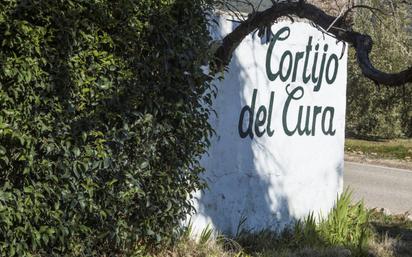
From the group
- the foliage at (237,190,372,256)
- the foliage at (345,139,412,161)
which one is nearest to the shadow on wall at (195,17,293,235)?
the foliage at (237,190,372,256)

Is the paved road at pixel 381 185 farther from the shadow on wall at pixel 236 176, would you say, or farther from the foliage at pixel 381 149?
the shadow on wall at pixel 236 176

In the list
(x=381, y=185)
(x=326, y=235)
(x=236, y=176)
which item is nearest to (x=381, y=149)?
(x=381, y=185)

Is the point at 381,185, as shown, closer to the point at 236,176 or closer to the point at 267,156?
the point at 267,156

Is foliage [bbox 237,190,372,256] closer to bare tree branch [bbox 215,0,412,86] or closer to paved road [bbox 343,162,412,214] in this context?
bare tree branch [bbox 215,0,412,86]

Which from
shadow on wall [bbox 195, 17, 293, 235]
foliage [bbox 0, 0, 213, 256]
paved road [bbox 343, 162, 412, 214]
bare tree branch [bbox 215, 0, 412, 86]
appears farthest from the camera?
paved road [bbox 343, 162, 412, 214]

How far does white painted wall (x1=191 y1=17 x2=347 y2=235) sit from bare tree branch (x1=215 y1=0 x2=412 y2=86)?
27 centimetres

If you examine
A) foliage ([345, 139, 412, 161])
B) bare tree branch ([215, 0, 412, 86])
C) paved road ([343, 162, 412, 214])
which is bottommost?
paved road ([343, 162, 412, 214])

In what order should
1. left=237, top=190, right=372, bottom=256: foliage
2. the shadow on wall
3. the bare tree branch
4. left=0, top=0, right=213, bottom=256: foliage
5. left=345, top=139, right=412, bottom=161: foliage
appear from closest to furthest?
left=0, top=0, right=213, bottom=256: foliage, the bare tree branch, the shadow on wall, left=237, top=190, right=372, bottom=256: foliage, left=345, top=139, right=412, bottom=161: foliage

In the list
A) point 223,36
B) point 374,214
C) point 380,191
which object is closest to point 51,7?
point 223,36

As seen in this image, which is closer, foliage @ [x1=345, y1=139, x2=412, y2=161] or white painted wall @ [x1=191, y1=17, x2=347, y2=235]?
white painted wall @ [x1=191, y1=17, x2=347, y2=235]

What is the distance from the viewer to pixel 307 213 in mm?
9094

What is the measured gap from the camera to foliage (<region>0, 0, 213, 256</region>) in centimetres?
539

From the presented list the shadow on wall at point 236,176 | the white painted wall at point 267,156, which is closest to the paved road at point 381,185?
the white painted wall at point 267,156

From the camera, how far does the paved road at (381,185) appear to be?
47.0 feet
